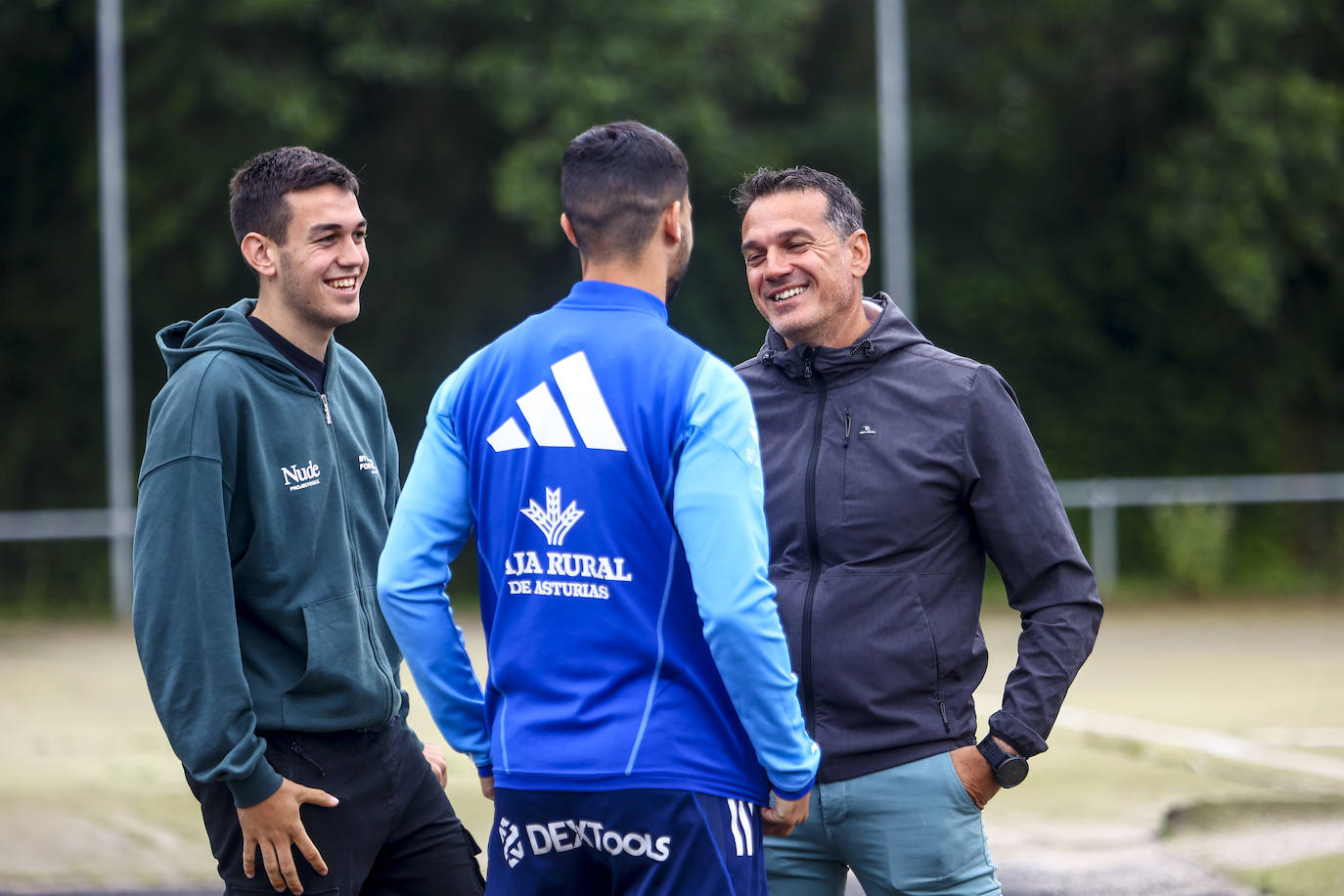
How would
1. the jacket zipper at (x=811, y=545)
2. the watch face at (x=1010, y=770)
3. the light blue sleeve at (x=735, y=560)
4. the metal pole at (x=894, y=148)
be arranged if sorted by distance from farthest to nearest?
the metal pole at (x=894, y=148), the jacket zipper at (x=811, y=545), the watch face at (x=1010, y=770), the light blue sleeve at (x=735, y=560)

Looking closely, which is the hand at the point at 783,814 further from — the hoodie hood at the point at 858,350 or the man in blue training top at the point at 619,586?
the hoodie hood at the point at 858,350

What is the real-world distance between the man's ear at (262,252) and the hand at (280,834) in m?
1.14

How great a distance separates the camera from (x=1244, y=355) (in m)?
20.2

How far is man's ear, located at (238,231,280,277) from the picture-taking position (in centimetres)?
358

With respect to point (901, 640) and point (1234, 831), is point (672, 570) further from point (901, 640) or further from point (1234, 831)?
point (1234, 831)

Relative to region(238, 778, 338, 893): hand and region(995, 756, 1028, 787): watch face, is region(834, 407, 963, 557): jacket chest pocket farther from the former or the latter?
region(238, 778, 338, 893): hand

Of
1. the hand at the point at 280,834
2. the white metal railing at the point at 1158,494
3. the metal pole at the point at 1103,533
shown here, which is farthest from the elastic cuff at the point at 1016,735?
the metal pole at the point at 1103,533

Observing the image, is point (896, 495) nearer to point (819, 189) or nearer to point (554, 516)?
point (819, 189)

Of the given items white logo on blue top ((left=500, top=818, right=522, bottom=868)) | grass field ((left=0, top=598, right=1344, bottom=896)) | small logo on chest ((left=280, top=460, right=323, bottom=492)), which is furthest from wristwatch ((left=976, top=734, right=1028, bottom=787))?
grass field ((left=0, top=598, right=1344, bottom=896))

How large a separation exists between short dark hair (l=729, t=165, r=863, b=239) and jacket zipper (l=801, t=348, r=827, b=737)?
31cm

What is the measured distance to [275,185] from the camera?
3.58m

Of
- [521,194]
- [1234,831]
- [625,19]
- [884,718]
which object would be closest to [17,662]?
[521,194]

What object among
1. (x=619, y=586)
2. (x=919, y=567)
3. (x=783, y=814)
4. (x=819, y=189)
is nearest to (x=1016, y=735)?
(x=919, y=567)

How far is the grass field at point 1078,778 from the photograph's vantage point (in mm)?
6512
